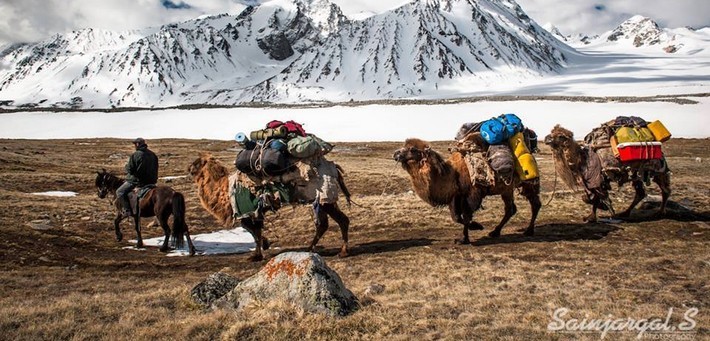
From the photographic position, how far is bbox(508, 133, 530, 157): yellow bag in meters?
9.77

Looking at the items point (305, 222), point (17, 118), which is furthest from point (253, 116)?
point (305, 222)

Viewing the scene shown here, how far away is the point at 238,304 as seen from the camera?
5.82 meters

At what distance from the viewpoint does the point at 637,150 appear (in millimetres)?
10922

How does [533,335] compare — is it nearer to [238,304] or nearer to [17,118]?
[238,304]

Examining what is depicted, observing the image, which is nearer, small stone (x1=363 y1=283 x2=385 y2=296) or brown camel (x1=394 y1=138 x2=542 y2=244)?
small stone (x1=363 y1=283 x2=385 y2=296)

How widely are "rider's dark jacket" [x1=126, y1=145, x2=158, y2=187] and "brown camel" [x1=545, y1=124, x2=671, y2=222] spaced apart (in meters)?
10.2

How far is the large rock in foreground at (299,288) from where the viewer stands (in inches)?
220

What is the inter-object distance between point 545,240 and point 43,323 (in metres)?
9.03

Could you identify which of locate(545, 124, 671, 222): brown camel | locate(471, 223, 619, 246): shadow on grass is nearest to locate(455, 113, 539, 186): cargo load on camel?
locate(471, 223, 619, 246): shadow on grass

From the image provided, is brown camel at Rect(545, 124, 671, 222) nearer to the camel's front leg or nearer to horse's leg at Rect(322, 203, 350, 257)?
the camel's front leg

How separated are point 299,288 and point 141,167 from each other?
25.1 feet

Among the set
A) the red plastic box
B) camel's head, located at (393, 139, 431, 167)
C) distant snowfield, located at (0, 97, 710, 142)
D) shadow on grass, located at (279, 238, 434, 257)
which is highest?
distant snowfield, located at (0, 97, 710, 142)

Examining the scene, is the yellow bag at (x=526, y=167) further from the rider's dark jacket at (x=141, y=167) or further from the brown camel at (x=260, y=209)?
the rider's dark jacket at (x=141, y=167)

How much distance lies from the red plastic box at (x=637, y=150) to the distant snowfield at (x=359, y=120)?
150 feet
